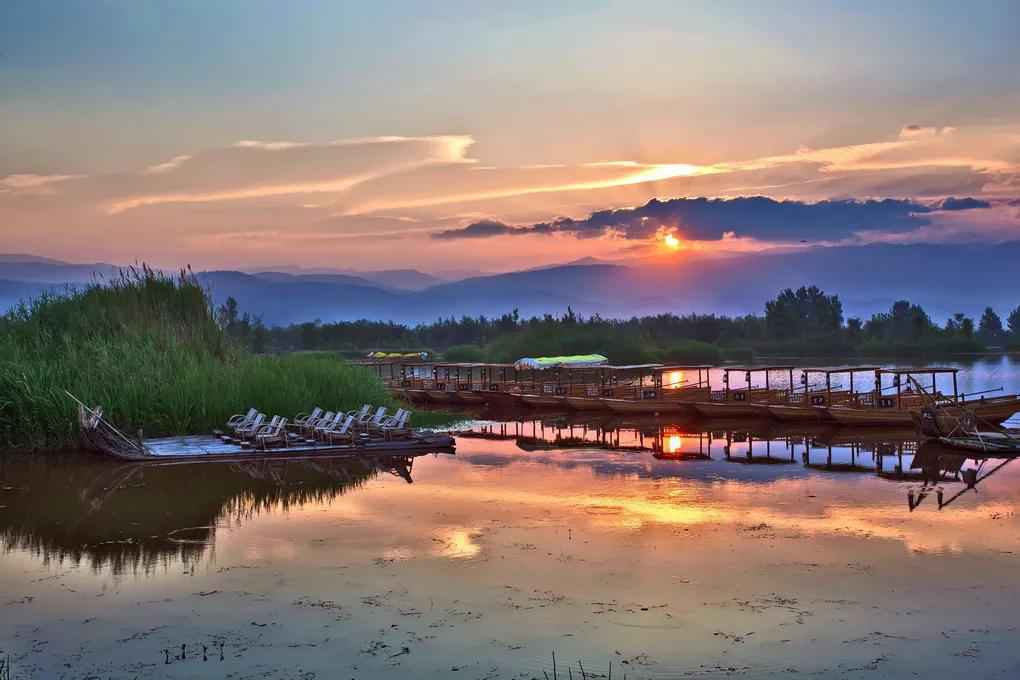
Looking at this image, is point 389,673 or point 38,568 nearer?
point 389,673

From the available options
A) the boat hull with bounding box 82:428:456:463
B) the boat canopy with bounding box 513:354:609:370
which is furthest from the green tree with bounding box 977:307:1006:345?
the boat hull with bounding box 82:428:456:463

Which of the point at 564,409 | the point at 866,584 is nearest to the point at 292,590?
the point at 866,584

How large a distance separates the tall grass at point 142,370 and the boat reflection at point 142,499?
1.87 meters

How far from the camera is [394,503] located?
774 inches

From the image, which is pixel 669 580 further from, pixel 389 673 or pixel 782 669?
pixel 389 673

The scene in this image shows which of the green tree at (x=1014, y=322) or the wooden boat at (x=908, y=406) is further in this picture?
the green tree at (x=1014, y=322)

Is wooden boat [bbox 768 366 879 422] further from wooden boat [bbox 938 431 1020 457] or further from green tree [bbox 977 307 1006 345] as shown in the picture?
green tree [bbox 977 307 1006 345]

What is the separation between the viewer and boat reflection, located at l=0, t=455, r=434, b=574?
52.0ft

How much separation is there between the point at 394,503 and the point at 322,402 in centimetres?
1238

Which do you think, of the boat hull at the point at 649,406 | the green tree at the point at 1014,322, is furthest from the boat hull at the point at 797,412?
the green tree at the point at 1014,322

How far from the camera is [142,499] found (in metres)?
20.0

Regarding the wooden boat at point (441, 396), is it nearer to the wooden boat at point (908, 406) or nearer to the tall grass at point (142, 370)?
the tall grass at point (142, 370)

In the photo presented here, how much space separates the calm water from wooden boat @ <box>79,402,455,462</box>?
794mm

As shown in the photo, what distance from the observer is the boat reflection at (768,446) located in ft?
76.2
